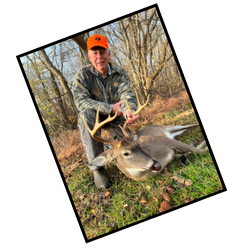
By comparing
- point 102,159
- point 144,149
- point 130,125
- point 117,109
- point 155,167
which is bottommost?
point 155,167

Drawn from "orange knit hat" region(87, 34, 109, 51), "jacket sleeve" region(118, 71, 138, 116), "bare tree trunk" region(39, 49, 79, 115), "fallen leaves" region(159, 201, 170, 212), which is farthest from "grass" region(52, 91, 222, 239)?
"orange knit hat" region(87, 34, 109, 51)

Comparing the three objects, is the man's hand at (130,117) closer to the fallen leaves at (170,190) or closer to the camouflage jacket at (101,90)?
the camouflage jacket at (101,90)

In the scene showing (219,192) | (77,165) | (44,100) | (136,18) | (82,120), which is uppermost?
(136,18)

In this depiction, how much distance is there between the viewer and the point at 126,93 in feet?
8.15

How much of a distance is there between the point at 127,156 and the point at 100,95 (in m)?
0.92

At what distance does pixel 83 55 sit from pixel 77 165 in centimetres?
148

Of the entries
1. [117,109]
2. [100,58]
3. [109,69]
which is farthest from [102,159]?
[100,58]

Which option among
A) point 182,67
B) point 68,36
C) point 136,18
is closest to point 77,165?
point 68,36

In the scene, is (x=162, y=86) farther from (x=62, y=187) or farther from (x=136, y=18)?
(x=62, y=187)

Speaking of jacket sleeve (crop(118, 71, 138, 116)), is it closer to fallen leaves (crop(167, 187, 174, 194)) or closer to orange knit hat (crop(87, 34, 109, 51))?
orange knit hat (crop(87, 34, 109, 51))

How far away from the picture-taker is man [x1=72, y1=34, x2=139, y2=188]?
93.0 inches

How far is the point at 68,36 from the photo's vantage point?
2359 mm

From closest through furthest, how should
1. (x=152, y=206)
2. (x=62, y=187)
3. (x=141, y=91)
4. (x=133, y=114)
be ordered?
(x=152, y=206) < (x=62, y=187) < (x=133, y=114) < (x=141, y=91)

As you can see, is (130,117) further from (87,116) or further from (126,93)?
(87,116)
